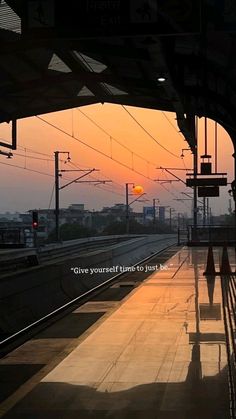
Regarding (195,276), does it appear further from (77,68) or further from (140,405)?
(140,405)

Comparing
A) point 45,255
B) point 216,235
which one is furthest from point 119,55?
point 216,235

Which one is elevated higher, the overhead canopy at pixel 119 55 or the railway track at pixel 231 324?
the overhead canopy at pixel 119 55

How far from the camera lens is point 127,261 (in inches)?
1361

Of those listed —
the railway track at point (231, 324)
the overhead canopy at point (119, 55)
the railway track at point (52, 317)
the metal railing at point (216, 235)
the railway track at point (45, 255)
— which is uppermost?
the overhead canopy at point (119, 55)

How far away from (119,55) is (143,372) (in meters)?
8.88

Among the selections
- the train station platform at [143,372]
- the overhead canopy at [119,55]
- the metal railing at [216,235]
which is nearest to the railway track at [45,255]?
the overhead canopy at [119,55]

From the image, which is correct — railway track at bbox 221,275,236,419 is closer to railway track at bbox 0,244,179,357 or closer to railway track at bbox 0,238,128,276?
railway track at bbox 0,244,179,357

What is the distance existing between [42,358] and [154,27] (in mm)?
4445

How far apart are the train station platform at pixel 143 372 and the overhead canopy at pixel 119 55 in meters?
3.89

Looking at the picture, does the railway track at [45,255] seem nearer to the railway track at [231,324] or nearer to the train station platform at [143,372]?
the railway track at [231,324]

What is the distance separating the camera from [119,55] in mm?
13484

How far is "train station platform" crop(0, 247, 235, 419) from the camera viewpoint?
5168 mm

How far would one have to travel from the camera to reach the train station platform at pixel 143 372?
5.17m

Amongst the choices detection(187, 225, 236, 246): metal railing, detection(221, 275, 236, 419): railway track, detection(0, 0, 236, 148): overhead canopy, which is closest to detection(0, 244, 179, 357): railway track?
detection(221, 275, 236, 419): railway track
